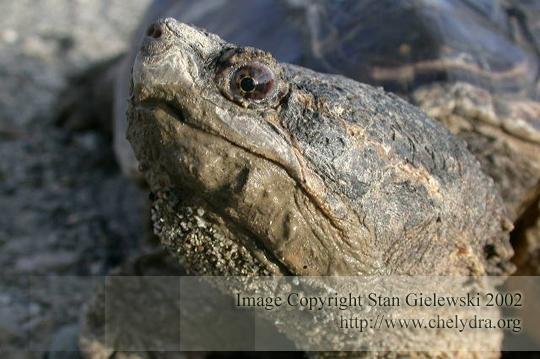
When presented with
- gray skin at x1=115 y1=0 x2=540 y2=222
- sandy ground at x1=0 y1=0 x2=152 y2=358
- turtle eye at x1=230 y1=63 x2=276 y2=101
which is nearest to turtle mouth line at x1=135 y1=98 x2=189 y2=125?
turtle eye at x1=230 y1=63 x2=276 y2=101

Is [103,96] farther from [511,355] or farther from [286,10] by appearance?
[511,355]

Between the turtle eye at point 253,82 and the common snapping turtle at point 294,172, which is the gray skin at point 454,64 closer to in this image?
the common snapping turtle at point 294,172

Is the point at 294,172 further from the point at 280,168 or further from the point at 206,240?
the point at 206,240

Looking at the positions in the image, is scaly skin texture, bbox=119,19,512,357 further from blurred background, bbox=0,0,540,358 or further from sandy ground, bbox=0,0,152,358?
sandy ground, bbox=0,0,152,358

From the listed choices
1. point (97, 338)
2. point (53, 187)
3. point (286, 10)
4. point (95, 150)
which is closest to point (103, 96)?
point (95, 150)

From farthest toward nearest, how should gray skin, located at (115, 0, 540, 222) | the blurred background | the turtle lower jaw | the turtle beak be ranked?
the blurred background
gray skin, located at (115, 0, 540, 222)
the turtle lower jaw
the turtle beak

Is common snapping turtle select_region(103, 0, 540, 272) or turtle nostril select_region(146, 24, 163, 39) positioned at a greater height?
turtle nostril select_region(146, 24, 163, 39)
